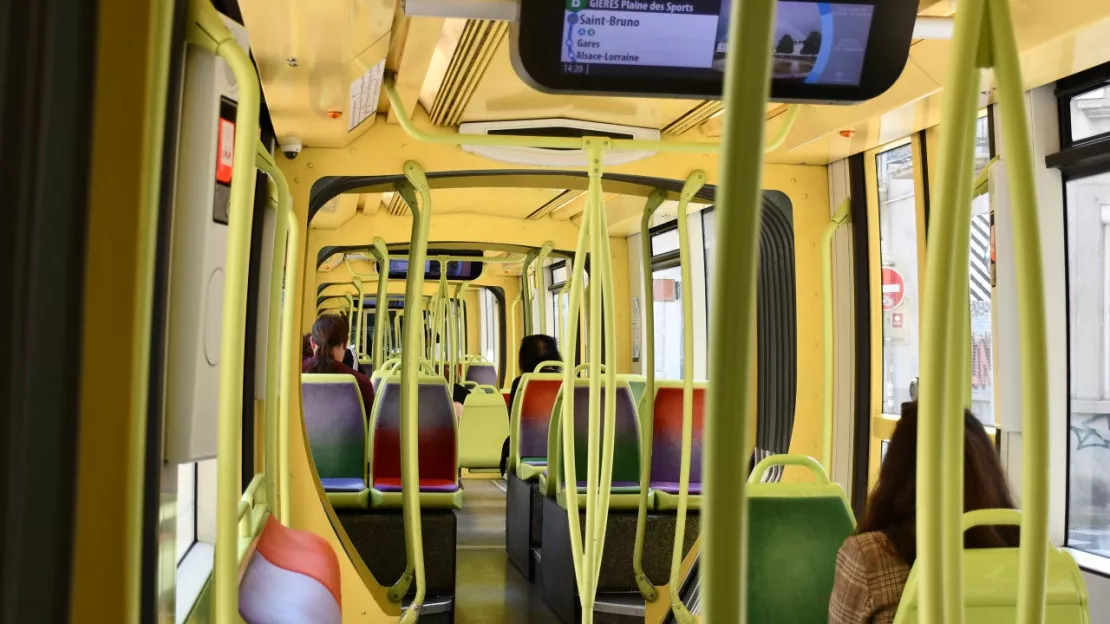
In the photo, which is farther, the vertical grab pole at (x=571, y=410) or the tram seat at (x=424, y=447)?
the tram seat at (x=424, y=447)

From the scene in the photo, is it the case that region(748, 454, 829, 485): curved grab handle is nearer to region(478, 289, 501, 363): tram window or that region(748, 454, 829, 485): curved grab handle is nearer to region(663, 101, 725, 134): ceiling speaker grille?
region(663, 101, 725, 134): ceiling speaker grille

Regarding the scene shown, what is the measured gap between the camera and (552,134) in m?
3.36

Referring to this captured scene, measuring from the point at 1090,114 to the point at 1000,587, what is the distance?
5.76 ft

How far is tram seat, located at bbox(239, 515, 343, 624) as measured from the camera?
5.99ft

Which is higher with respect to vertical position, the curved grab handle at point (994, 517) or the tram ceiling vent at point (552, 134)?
the tram ceiling vent at point (552, 134)

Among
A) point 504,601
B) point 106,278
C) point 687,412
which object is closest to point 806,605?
point 687,412

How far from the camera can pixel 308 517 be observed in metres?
3.46

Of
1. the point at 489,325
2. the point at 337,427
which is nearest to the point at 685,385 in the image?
the point at 337,427

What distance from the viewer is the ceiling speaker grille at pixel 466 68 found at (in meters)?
2.60

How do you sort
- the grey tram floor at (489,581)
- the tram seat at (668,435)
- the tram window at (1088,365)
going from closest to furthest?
the tram window at (1088,365)
the grey tram floor at (489,581)
the tram seat at (668,435)

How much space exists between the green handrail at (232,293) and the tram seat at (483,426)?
711cm

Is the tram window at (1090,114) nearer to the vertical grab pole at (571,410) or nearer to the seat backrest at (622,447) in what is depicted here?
the vertical grab pole at (571,410)

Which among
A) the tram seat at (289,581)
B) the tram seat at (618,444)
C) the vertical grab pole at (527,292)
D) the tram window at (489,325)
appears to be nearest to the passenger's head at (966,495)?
the tram seat at (289,581)

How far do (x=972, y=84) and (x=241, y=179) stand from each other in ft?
2.07
